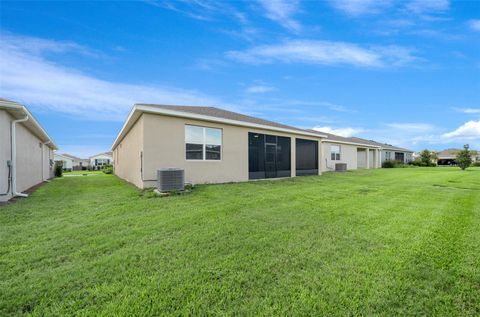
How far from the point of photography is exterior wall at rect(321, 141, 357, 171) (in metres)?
22.2

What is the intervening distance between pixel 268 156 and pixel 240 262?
35.4ft

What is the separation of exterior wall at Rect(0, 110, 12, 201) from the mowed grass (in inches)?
98.6

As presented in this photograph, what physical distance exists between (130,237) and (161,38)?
11.7m

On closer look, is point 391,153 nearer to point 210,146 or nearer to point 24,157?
point 210,146

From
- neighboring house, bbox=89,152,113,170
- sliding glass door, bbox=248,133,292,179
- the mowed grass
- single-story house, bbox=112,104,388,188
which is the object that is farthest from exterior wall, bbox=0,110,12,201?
neighboring house, bbox=89,152,113,170

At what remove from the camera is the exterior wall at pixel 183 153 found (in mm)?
9320

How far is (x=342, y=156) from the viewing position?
963 inches

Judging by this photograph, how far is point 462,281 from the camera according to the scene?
2.60 m

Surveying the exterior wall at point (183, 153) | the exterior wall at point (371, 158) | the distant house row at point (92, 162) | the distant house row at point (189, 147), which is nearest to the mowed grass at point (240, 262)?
the distant house row at point (189, 147)

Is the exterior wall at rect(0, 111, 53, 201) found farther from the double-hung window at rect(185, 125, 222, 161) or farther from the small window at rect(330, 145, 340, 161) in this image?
the small window at rect(330, 145, 340, 161)

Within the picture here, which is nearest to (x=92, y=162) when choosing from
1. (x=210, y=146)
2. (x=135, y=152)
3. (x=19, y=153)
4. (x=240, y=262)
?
(x=19, y=153)

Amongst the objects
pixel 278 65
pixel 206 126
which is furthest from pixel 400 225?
pixel 278 65

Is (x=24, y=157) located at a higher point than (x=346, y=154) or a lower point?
A: lower

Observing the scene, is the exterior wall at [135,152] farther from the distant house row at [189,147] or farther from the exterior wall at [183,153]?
the exterior wall at [183,153]
